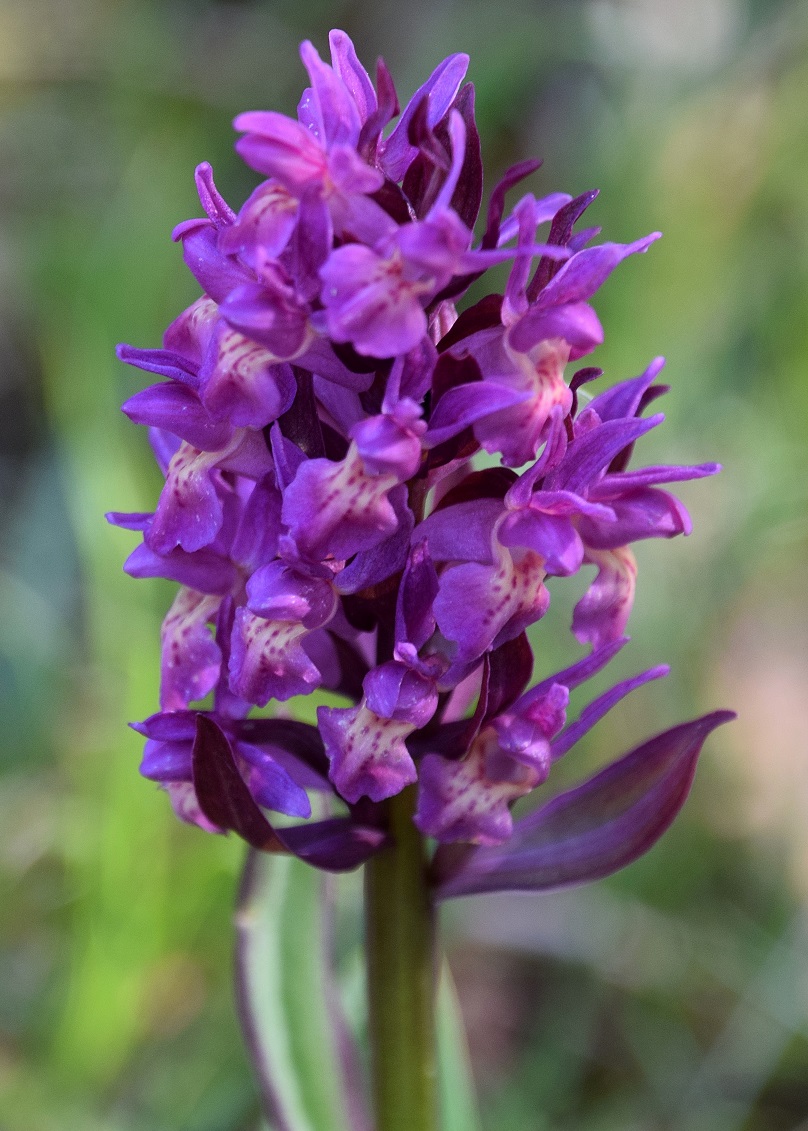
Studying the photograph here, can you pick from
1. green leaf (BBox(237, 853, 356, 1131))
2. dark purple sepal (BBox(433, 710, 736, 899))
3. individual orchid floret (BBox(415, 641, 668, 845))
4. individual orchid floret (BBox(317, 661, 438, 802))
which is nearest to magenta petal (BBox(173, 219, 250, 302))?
individual orchid floret (BBox(317, 661, 438, 802))

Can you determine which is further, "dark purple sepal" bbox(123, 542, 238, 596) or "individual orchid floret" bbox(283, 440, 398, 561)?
"dark purple sepal" bbox(123, 542, 238, 596)

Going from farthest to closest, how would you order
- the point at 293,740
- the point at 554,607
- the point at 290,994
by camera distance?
the point at 554,607 < the point at 290,994 < the point at 293,740

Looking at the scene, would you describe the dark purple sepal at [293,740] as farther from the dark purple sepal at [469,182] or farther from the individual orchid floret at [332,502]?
the dark purple sepal at [469,182]

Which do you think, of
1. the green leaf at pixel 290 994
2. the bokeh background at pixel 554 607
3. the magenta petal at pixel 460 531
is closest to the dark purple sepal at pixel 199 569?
the magenta petal at pixel 460 531

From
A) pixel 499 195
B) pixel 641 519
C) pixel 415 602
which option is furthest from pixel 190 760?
pixel 499 195

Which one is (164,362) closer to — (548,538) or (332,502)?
(332,502)

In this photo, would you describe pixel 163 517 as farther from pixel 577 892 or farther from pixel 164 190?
pixel 164 190

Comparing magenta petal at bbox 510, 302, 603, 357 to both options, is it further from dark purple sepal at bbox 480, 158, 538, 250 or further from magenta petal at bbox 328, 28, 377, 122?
magenta petal at bbox 328, 28, 377, 122
